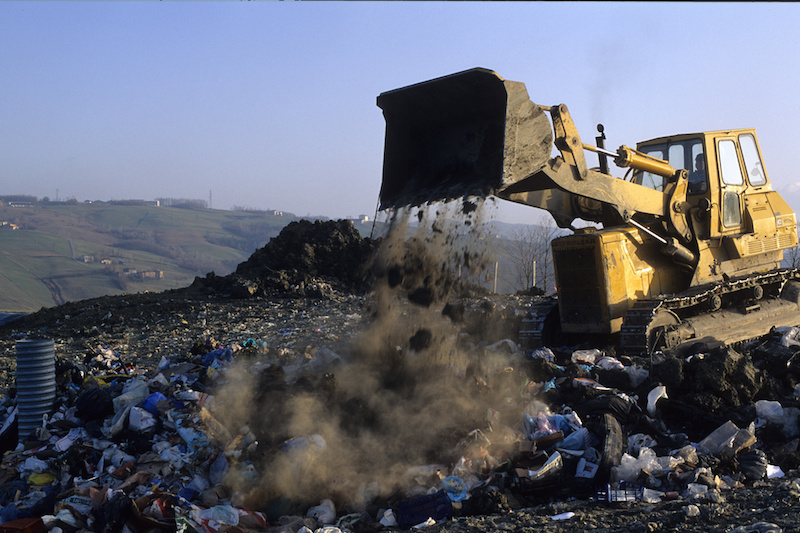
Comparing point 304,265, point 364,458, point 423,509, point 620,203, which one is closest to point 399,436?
point 364,458

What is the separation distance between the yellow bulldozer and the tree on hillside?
14.7 meters

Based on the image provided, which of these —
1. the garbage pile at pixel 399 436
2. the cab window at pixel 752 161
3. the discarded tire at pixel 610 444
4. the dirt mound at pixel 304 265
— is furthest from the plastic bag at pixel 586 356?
the dirt mound at pixel 304 265

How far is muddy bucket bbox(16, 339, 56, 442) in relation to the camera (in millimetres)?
5551

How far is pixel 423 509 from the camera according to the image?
155 inches

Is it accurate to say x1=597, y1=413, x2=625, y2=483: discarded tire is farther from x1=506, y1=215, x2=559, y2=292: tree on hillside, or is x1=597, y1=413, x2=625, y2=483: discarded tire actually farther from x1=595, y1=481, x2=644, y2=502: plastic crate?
x1=506, y1=215, x2=559, y2=292: tree on hillside

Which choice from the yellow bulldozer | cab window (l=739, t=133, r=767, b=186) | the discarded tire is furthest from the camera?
cab window (l=739, t=133, r=767, b=186)

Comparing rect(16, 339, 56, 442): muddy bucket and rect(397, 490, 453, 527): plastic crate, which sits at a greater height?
rect(16, 339, 56, 442): muddy bucket

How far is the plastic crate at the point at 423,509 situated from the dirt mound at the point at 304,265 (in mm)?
9769

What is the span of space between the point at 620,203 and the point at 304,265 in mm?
9479

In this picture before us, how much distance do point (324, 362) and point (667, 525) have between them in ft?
13.4

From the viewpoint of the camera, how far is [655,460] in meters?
4.36

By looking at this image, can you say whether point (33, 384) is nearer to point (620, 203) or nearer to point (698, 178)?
point (620, 203)

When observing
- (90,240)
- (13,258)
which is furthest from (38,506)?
(90,240)

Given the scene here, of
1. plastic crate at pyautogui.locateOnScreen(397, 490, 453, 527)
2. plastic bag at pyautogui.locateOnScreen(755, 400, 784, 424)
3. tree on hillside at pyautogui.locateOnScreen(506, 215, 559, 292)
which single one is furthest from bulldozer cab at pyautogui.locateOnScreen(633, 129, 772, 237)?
tree on hillside at pyautogui.locateOnScreen(506, 215, 559, 292)
